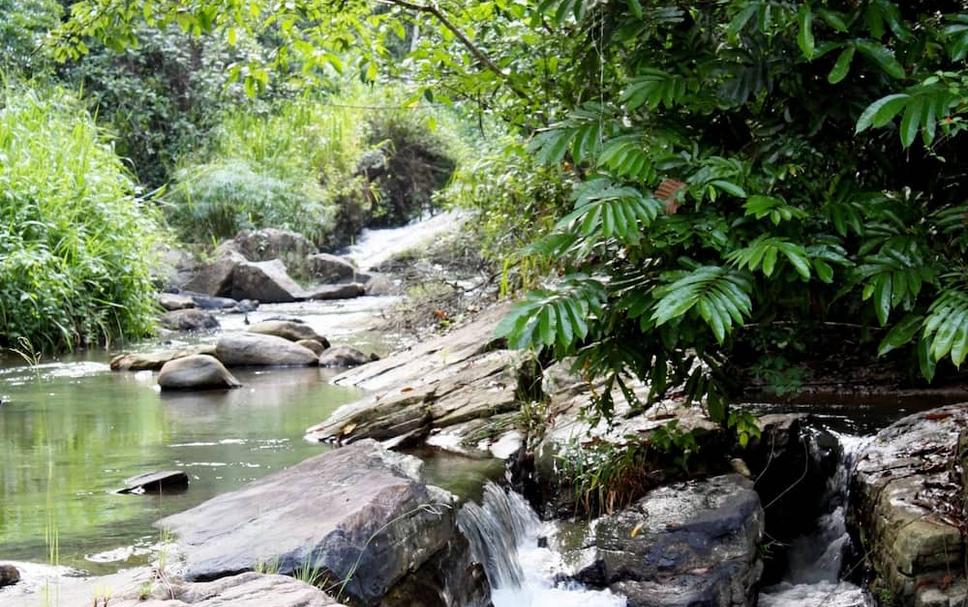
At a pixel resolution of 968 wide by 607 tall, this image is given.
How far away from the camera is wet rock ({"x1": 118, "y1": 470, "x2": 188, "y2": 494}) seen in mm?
5605

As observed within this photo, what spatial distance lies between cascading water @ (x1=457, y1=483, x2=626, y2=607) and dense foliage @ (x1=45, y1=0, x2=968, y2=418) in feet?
3.34

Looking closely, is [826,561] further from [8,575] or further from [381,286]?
[381,286]

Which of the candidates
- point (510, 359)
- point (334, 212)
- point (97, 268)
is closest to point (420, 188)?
point (334, 212)

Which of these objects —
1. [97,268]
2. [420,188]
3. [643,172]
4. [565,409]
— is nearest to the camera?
[643,172]

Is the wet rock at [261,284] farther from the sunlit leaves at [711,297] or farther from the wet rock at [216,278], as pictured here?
the sunlit leaves at [711,297]

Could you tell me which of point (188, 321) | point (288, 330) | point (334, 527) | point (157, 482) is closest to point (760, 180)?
point (334, 527)

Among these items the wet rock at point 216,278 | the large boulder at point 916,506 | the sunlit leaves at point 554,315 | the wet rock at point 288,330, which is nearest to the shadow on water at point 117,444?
the wet rock at point 288,330

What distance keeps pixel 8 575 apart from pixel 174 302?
10.5 meters

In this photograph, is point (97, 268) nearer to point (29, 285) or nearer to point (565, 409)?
point (29, 285)

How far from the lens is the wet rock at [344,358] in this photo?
10.3 m

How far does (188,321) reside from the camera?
1305 centimetres

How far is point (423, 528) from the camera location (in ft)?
14.3

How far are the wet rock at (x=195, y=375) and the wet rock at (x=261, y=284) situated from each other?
6.25m

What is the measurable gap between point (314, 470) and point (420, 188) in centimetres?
1773
